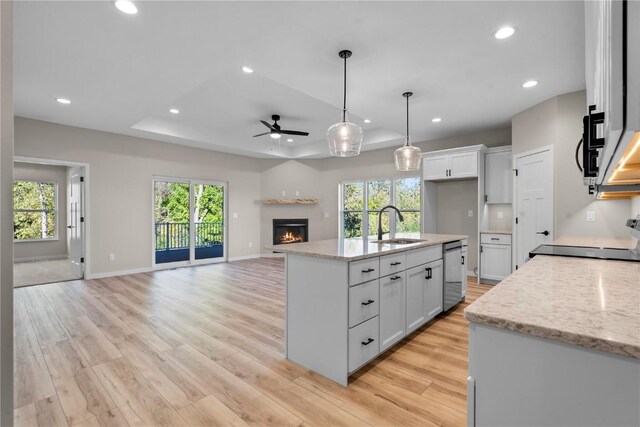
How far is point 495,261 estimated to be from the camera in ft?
15.6

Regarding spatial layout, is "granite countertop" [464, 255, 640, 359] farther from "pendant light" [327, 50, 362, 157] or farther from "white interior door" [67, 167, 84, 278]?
"white interior door" [67, 167, 84, 278]

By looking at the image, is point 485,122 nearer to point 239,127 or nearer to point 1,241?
point 239,127

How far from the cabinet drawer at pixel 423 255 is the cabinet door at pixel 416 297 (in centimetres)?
6

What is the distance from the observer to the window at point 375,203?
6424mm

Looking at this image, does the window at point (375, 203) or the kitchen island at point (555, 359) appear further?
the window at point (375, 203)

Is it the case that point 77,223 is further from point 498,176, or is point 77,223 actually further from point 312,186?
point 498,176

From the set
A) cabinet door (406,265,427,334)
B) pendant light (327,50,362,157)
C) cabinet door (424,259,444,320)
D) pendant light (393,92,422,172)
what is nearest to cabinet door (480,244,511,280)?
cabinet door (424,259,444,320)

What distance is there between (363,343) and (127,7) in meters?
3.03

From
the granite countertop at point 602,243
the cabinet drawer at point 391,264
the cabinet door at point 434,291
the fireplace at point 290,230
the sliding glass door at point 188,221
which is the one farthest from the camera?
the fireplace at point 290,230

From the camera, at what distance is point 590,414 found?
0.66 metres

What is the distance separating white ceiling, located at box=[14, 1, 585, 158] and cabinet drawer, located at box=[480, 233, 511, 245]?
1.84m

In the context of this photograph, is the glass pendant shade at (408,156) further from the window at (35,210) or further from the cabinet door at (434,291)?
the window at (35,210)

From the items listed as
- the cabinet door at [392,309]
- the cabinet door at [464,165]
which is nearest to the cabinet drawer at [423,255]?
the cabinet door at [392,309]

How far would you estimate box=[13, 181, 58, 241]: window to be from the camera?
729cm
